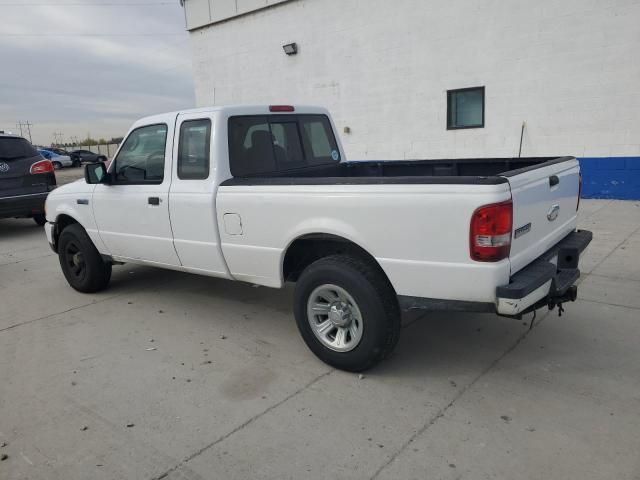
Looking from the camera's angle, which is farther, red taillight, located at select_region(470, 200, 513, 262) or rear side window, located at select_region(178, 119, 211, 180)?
rear side window, located at select_region(178, 119, 211, 180)

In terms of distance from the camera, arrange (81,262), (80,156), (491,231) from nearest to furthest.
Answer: (491,231) < (81,262) < (80,156)

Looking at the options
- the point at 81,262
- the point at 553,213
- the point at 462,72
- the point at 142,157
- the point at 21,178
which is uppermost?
the point at 462,72

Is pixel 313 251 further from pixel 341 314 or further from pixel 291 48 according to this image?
pixel 291 48

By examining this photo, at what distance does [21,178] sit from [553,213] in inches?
355

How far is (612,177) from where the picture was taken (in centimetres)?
970

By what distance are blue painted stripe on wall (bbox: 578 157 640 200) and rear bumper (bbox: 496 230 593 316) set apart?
6684mm

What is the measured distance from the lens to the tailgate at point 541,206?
2963 millimetres

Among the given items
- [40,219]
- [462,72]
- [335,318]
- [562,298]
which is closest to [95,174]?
[335,318]

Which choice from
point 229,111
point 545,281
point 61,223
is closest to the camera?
point 545,281

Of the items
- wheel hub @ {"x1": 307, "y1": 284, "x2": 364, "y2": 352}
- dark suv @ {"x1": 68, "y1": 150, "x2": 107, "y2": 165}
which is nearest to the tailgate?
wheel hub @ {"x1": 307, "y1": 284, "x2": 364, "y2": 352}

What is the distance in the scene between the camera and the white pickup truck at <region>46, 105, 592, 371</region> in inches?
114

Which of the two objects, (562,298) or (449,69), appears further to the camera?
(449,69)

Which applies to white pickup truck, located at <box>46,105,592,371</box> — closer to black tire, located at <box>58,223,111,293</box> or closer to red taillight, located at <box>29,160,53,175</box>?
black tire, located at <box>58,223,111,293</box>

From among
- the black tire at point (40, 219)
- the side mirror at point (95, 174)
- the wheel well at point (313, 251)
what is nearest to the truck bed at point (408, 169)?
the wheel well at point (313, 251)
